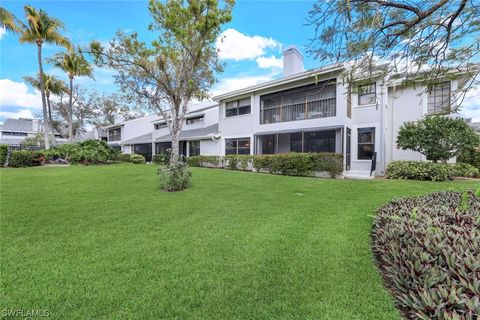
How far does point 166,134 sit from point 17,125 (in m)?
49.6

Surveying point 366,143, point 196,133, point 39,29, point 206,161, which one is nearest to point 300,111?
point 366,143

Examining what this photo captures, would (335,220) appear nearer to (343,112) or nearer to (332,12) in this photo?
(332,12)

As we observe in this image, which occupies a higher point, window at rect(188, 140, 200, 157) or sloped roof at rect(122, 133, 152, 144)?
sloped roof at rect(122, 133, 152, 144)

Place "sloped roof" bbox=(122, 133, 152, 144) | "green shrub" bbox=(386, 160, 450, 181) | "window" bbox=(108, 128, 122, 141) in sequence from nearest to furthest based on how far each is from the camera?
"green shrub" bbox=(386, 160, 450, 181)
"sloped roof" bbox=(122, 133, 152, 144)
"window" bbox=(108, 128, 122, 141)

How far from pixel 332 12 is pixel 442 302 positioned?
4631mm

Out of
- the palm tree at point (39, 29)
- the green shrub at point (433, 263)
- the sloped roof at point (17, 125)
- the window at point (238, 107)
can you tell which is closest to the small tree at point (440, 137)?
the green shrub at point (433, 263)

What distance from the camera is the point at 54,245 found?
4027mm

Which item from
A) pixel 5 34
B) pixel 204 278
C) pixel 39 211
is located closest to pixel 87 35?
pixel 5 34

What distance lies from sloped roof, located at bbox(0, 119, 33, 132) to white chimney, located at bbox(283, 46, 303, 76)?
63008 millimetres

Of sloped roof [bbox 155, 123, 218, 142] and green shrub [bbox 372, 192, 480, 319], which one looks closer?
green shrub [bbox 372, 192, 480, 319]

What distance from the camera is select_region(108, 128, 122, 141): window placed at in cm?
3586

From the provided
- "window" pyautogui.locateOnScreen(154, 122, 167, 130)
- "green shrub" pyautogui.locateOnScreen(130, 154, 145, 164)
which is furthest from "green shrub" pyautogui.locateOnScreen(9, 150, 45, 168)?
"window" pyautogui.locateOnScreen(154, 122, 167, 130)

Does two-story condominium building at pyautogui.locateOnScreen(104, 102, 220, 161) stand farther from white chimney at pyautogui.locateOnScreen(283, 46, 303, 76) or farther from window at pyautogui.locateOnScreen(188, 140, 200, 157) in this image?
white chimney at pyautogui.locateOnScreen(283, 46, 303, 76)

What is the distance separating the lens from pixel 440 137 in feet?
35.4
